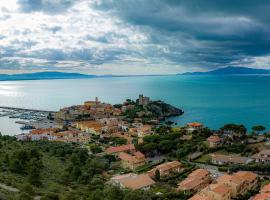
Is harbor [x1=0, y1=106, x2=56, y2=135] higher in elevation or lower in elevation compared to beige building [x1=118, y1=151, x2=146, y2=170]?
lower

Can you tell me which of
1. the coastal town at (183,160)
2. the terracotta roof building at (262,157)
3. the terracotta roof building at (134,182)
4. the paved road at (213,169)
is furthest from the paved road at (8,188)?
the terracotta roof building at (262,157)

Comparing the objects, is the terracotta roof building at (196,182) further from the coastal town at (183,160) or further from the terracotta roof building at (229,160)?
the terracotta roof building at (229,160)

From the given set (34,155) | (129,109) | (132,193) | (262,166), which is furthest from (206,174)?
(129,109)

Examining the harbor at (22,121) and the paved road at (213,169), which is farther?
the harbor at (22,121)

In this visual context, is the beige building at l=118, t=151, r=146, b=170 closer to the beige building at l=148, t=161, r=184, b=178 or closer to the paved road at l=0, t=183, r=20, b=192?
the beige building at l=148, t=161, r=184, b=178

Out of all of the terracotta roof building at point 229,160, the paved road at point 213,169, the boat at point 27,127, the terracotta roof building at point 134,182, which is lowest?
the boat at point 27,127

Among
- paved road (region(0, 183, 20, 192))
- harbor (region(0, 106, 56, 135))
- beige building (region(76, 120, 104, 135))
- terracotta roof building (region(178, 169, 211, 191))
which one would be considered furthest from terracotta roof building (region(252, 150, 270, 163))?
harbor (region(0, 106, 56, 135))

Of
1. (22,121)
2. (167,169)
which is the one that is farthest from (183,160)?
(22,121)
